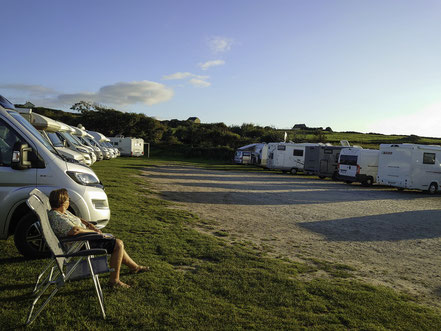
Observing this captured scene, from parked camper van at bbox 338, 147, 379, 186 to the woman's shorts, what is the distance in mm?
20660

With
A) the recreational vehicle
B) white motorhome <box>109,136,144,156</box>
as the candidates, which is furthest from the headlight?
white motorhome <box>109,136,144,156</box>

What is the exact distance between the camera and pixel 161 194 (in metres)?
13.9

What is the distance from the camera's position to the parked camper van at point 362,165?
22.5 m

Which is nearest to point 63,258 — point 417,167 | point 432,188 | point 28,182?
point 28,182

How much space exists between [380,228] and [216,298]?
687cm

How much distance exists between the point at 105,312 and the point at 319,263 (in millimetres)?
3790

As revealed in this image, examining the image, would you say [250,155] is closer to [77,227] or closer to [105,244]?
[105,244]

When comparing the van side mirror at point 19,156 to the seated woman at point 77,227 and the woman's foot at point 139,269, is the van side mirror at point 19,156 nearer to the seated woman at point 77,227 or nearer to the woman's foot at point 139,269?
the seated woman at point 77,227

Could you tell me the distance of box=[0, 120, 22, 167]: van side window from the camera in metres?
5.29

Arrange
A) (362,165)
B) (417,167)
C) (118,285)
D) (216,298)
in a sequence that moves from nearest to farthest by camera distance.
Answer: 1. (216,298)
2. (118,285)
3. (417,167)
4. (362,165)

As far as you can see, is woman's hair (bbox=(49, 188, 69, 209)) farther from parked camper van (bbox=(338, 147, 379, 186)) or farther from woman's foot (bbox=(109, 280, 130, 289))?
parked camper van (bbox=(338, 147, 379, 186))

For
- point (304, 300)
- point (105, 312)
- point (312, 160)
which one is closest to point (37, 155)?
point (105, 312)

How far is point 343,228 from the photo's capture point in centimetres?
941

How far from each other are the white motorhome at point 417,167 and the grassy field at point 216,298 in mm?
15503
